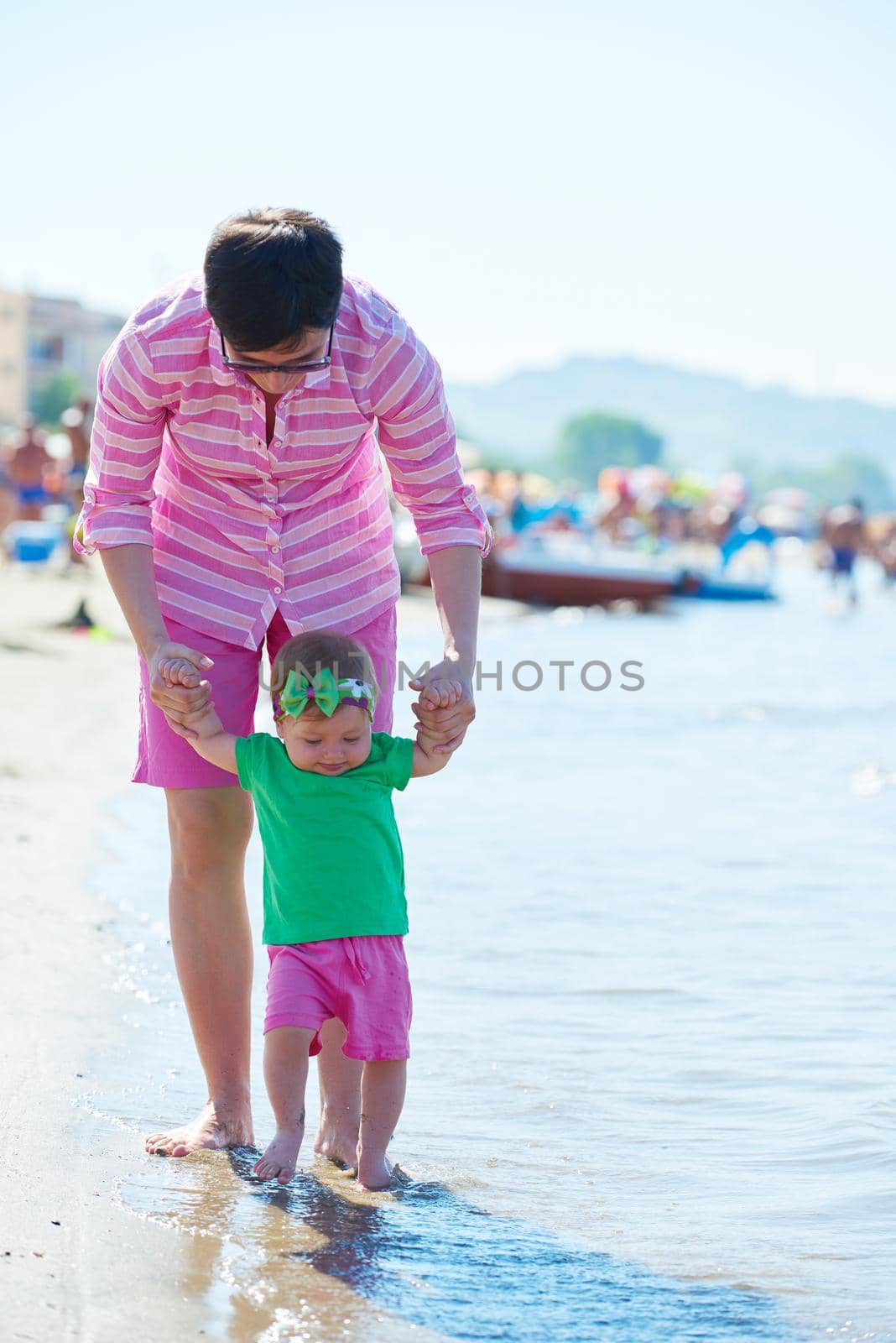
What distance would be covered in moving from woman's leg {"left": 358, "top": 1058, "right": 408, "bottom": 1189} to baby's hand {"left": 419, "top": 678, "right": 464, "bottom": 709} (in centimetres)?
63

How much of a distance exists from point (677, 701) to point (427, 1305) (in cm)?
1093

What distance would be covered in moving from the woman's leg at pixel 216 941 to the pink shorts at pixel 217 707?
43 millimetres

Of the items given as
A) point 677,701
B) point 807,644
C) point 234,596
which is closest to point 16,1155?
point 234,596

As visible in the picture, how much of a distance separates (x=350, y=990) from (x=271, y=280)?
1216mm

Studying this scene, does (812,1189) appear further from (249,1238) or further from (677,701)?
(677,701)

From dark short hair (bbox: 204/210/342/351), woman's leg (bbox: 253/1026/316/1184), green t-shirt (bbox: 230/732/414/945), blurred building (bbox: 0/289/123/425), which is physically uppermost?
blurred building (bbox: 0/289/123/425)

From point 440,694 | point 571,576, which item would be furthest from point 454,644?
point 571,576

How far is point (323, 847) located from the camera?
2828 millimetres

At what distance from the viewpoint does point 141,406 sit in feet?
9.33

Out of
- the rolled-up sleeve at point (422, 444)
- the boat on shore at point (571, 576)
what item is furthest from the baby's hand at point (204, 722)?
the boat on shore at point (571, 576)

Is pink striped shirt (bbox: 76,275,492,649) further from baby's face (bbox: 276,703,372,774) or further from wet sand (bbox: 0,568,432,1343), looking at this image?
wet sand (bbox: 0,568,432,1343)

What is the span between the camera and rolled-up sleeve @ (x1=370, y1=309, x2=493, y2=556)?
2891mm

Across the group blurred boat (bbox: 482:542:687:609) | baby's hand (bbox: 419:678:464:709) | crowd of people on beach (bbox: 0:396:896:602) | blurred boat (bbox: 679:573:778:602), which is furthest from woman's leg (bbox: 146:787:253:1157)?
blurred boat (bbox: 679:573:778:602)

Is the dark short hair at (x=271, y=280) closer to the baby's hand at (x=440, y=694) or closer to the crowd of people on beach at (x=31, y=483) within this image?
the baby's hand at (x=440, y=694)
